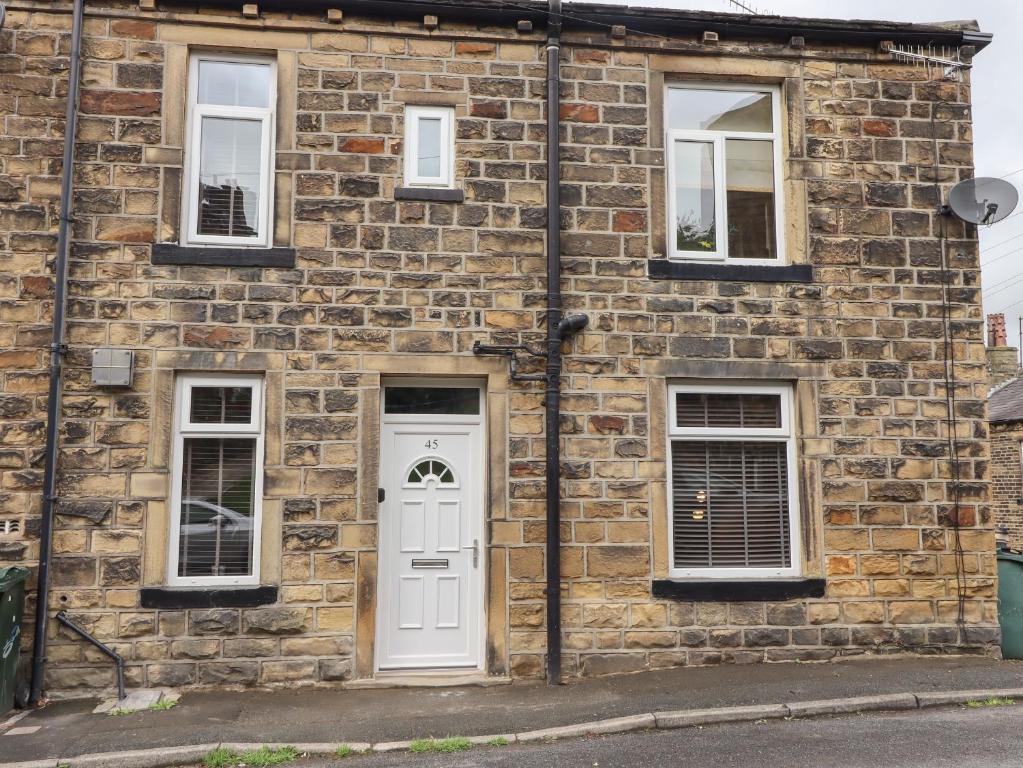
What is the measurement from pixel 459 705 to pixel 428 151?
15.2ft

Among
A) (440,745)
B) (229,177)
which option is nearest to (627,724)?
(440,745)

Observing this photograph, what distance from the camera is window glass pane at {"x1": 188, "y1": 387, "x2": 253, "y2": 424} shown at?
691 cm

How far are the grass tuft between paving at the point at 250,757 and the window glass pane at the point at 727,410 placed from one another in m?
4.14

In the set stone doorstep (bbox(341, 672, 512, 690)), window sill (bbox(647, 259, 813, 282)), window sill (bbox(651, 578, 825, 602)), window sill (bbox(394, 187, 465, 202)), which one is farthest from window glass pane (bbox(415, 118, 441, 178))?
stone doorstep (bbox(341, 672, 512, 690))

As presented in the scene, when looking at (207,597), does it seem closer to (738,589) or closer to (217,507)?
(217,507)

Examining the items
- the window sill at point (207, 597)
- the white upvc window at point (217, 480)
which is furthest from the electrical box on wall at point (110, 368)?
the window sill at point (207, 597)

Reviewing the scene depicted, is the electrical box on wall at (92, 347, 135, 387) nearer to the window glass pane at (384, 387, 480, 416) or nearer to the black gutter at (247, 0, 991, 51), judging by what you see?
the window glass pane at (384, 387, 480, 416)

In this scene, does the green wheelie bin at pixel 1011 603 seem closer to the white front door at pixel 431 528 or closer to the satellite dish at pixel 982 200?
the satellite dish at pixel 982 200

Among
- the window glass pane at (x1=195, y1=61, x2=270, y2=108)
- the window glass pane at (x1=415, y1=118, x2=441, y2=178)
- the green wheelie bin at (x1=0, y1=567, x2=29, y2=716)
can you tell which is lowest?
the green wheelie bin at (x1=0, y1=567, x2=29, y2=716)

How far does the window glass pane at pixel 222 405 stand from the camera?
6.91m

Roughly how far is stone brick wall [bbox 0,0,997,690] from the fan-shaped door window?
0.46 meters

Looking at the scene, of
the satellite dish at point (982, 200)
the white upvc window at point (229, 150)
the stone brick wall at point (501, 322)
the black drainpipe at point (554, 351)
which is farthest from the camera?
the satellite dish at point (982, 200)

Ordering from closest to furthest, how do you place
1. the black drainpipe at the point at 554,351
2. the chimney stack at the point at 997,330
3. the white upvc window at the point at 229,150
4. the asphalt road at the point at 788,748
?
the asphalt road at the point at 788,748 < the black drainpipe at the point at 554,351 < the white upvc window at the point at 229,150 < the chimney stack at the point at 997,330

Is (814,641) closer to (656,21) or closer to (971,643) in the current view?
(971,643)
